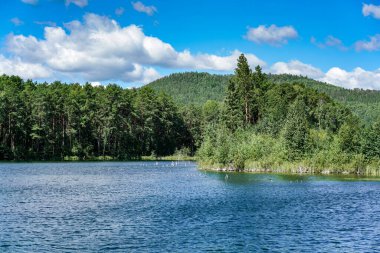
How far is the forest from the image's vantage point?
84000 millimetres

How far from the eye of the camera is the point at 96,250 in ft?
91.7

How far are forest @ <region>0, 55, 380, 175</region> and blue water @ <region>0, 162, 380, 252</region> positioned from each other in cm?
1981

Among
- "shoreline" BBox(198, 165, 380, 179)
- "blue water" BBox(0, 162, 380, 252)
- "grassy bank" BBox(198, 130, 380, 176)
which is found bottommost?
"blue water" BBox(0, 162, 380, 252)

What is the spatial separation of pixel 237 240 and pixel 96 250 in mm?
9038

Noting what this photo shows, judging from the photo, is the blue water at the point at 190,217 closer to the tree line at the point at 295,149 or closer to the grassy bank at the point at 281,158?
the grassy bank at the point at 281,158

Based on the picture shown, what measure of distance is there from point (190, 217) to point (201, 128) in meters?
134

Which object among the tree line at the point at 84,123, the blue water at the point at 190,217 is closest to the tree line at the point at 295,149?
the blue water at the point at 190,217

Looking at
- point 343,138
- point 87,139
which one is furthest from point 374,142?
point 87,139

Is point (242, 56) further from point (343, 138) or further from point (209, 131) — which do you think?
point (343, 138)

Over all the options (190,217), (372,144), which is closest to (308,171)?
(372,144)

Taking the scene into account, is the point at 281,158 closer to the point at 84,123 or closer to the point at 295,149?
the point at 295,149

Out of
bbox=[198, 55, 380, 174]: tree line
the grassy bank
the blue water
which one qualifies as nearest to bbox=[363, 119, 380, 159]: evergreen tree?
bbox=[198, 55, 380, 174]: tree line

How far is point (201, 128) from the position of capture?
172875mm

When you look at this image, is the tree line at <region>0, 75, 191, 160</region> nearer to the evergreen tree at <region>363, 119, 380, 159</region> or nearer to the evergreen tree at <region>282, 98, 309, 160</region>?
the evergreen tree at <region>282, 98, 309, 160</region>
